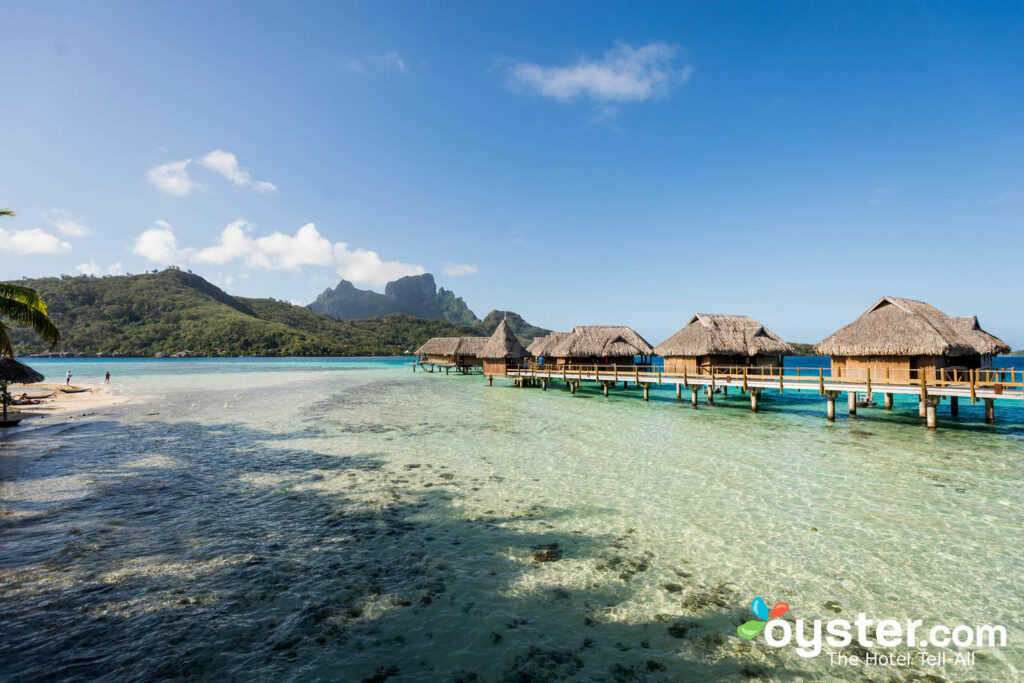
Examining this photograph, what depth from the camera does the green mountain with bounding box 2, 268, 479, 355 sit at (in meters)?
108

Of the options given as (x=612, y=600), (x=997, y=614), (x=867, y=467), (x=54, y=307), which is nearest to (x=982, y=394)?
(x=867, y=467)

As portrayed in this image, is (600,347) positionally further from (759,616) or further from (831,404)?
(759,616)

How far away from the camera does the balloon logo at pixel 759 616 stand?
5.03 metres

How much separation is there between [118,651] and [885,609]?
351 inches

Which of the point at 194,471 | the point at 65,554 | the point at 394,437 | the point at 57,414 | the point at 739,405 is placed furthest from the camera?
the point at 739,405

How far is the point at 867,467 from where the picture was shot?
12.4 metres

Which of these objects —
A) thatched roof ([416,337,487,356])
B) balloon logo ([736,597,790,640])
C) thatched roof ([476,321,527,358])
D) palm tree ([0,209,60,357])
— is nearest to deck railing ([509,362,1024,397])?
thatched roof ([476,321,527,358])

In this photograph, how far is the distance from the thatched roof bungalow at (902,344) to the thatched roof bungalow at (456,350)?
39.9 meters

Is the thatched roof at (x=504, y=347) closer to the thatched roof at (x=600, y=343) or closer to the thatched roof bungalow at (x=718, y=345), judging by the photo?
the thatched roof at (x=600, y=343)

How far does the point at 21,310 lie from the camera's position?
1060 cm

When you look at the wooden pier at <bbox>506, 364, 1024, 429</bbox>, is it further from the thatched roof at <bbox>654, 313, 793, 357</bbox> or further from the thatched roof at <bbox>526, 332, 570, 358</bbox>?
the thatched roof at <bbox>526, 332, 570, 358</bbox>

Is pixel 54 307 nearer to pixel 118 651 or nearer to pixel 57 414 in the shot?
pixel 57 414

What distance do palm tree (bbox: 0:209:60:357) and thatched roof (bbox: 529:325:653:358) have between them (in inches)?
1151

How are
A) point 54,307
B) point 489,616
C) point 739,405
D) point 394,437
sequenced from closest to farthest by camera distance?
point 489,616 → point 394,437 → point 739,405 → point 54,307
